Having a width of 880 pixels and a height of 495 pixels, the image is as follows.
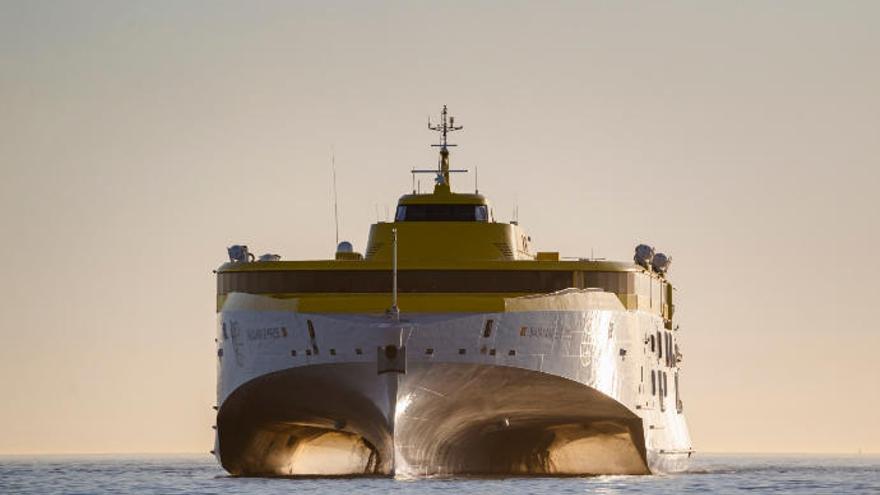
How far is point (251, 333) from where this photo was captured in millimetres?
55281

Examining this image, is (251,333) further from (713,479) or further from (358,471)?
(713,479)

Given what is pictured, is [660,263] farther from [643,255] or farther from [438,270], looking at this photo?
[438,270]

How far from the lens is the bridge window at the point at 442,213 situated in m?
61.1

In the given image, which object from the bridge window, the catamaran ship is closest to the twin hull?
the catamaran ship

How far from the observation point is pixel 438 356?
5191cm

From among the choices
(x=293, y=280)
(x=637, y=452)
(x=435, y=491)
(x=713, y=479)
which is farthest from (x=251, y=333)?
(x=713, y=479)

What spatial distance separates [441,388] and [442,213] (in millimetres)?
9053

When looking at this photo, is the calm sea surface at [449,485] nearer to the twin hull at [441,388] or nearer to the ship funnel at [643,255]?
the twin hull at [441,388]

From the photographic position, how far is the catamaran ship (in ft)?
172

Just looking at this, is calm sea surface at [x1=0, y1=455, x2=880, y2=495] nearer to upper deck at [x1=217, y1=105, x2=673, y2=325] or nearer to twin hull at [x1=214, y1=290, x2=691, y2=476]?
twin hull at [x1=214, y1=290, x2=691, y2=476]

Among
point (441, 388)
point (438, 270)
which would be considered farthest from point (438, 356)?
point (438, 270)

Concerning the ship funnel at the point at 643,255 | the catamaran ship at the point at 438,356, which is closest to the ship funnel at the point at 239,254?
the catamaran ship at the point at 438,356

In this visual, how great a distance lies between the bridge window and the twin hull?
5.55 meters

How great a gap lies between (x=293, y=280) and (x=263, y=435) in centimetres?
602
